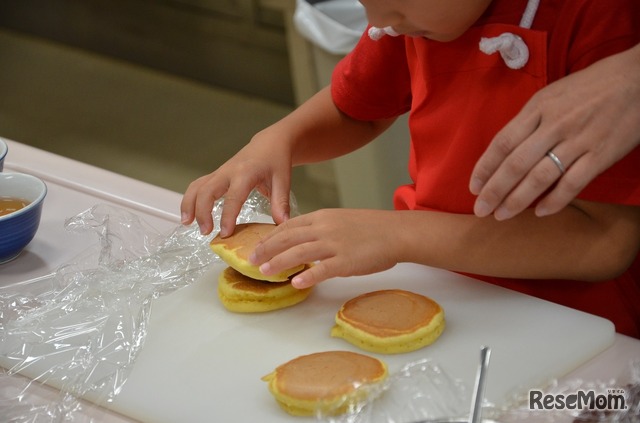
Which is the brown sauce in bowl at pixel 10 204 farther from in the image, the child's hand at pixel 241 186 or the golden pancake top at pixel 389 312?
the golden pancake top at pixel 389 312

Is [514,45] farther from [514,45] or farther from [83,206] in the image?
[83,206]

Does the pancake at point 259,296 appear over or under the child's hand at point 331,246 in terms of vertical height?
under

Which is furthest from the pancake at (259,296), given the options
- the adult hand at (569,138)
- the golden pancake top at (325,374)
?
the adult hand at (569,138)

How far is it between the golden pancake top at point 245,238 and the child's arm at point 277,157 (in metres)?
0.01

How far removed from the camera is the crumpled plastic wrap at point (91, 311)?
0.90 meters

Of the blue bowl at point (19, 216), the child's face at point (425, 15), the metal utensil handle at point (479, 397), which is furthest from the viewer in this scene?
the blue bowl at point (19, 216)

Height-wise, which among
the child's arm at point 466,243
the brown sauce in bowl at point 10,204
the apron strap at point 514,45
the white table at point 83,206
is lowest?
the white table at point 83,206

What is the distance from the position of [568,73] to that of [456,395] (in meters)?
0.37

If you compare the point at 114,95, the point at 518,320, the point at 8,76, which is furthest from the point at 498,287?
the point at 8,76

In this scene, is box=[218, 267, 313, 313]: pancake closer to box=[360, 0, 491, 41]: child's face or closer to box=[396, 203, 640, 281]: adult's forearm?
box=[396, 203, 640, 281]: adult's forearm

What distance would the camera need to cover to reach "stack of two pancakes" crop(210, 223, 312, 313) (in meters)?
0.99

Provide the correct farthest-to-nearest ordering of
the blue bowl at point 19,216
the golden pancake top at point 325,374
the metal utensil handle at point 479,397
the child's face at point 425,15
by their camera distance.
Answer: the blue bowl at point 19,216
the child's face at point 425,15
the golden pancake top at point 325,374
the metal utensil handle at point 479,397

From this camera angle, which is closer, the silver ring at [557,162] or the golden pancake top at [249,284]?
the silver ring at [557,162]

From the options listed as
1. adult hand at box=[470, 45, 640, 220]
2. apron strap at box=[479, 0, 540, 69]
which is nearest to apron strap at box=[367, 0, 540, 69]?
apron strap at box=[479, 0, 540, 69]
